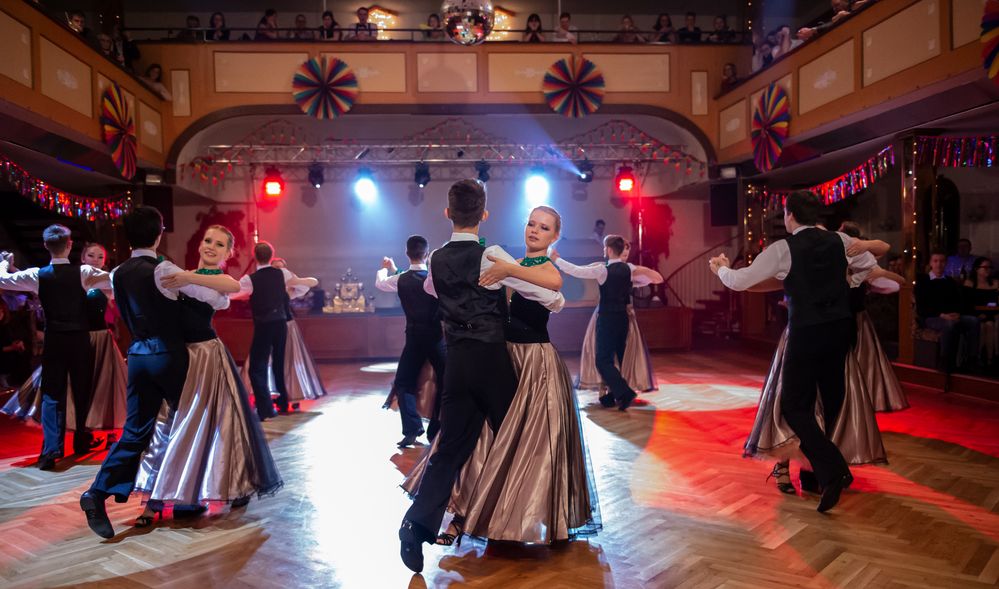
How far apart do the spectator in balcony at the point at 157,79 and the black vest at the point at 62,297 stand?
552cm

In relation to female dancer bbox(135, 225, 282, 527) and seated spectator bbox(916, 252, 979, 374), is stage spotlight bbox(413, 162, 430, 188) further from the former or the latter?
Result: female dancer bbox(135, 225, 282, 527)

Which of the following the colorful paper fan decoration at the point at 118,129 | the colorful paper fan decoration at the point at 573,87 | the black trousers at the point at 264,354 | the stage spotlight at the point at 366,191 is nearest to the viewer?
the black trousers at the point at 264,354

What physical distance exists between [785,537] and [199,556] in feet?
8.22

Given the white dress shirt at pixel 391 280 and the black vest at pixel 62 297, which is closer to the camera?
the black vest at pixel 62 297

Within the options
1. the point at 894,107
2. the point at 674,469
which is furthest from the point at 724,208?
the point at 674,469

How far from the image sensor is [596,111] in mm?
9211

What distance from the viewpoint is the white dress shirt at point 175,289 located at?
9.67ft

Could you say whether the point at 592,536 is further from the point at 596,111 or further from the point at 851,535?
the point at 596,111

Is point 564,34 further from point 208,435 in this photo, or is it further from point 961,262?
point 208,435

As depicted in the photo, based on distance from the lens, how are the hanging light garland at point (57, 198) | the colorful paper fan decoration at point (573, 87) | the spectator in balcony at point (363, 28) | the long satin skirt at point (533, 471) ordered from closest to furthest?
1. the long satin skirt at point (533, 471)
2. the hanging light garland at point (57, 198)
3. the colorful paper fan decoration at point (573, 87)
4. the spectator in balcony at point (363, 28)

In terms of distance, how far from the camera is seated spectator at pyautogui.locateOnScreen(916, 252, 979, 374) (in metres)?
6.28

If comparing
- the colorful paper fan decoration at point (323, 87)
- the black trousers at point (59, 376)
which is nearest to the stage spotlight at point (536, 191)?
the colorful paper fan decoration at point (323, 87)

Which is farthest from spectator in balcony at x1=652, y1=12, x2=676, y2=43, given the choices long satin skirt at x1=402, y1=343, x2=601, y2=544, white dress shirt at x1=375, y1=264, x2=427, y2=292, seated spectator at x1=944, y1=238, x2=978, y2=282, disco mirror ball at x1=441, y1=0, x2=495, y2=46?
long satin skirt at x1=402, y1=343, x2=601, y2=544

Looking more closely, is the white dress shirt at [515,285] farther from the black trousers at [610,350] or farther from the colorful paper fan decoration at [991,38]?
the colorful paper fan decoration at [991,38]
